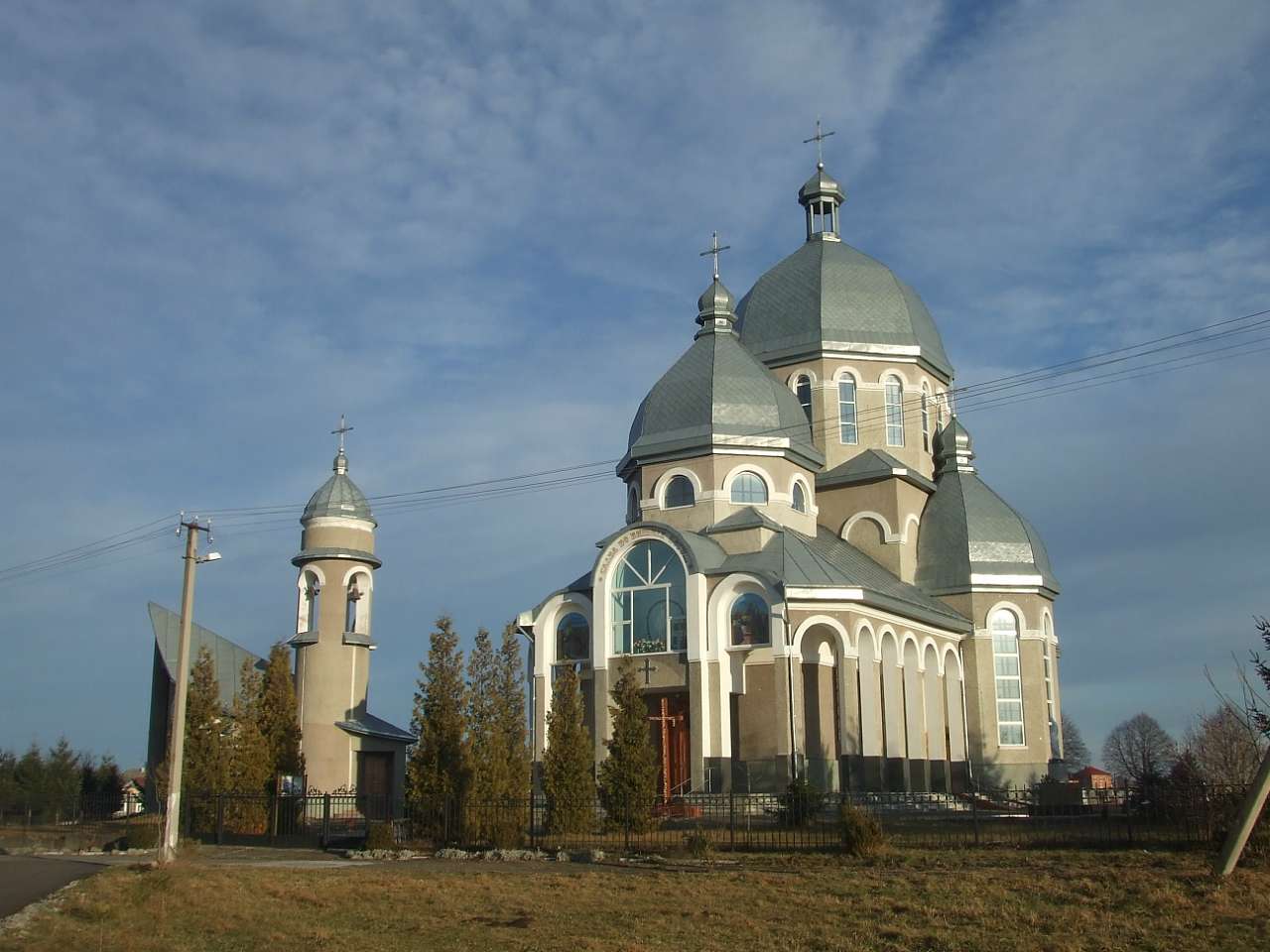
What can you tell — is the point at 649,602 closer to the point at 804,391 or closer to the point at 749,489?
the point at 749,489

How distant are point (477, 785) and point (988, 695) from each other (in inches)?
639

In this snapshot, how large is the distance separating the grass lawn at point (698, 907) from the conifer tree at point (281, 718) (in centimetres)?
1048

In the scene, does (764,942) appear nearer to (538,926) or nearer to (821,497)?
(538,926)

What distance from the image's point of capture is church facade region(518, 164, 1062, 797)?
1003 inches

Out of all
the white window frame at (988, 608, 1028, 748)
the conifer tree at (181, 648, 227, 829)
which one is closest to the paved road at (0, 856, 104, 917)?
the conifer tree at (181, 648, 227, 829)

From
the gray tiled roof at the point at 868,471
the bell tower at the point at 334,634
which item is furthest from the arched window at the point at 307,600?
the gray tiled roof at the point at 868,471

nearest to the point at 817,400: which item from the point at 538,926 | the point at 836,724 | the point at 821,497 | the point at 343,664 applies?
the point at 821,497

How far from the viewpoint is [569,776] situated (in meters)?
20.1

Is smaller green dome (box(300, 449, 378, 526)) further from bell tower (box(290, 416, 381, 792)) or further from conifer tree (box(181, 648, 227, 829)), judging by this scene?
conifer tree (box(181, 648, 227, 829))

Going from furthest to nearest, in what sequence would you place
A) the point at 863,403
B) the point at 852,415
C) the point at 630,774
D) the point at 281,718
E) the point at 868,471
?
1. the point at 863,403
2. the point at 852,415
3. the point at 868,471
4. the point at 281,718
5. the point at 630,774

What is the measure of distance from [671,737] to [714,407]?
7.30m

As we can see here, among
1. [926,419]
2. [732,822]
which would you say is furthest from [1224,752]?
[926,419]

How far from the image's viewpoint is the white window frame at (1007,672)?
31875 millimetres

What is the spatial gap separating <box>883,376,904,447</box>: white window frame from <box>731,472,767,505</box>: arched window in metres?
6.08
